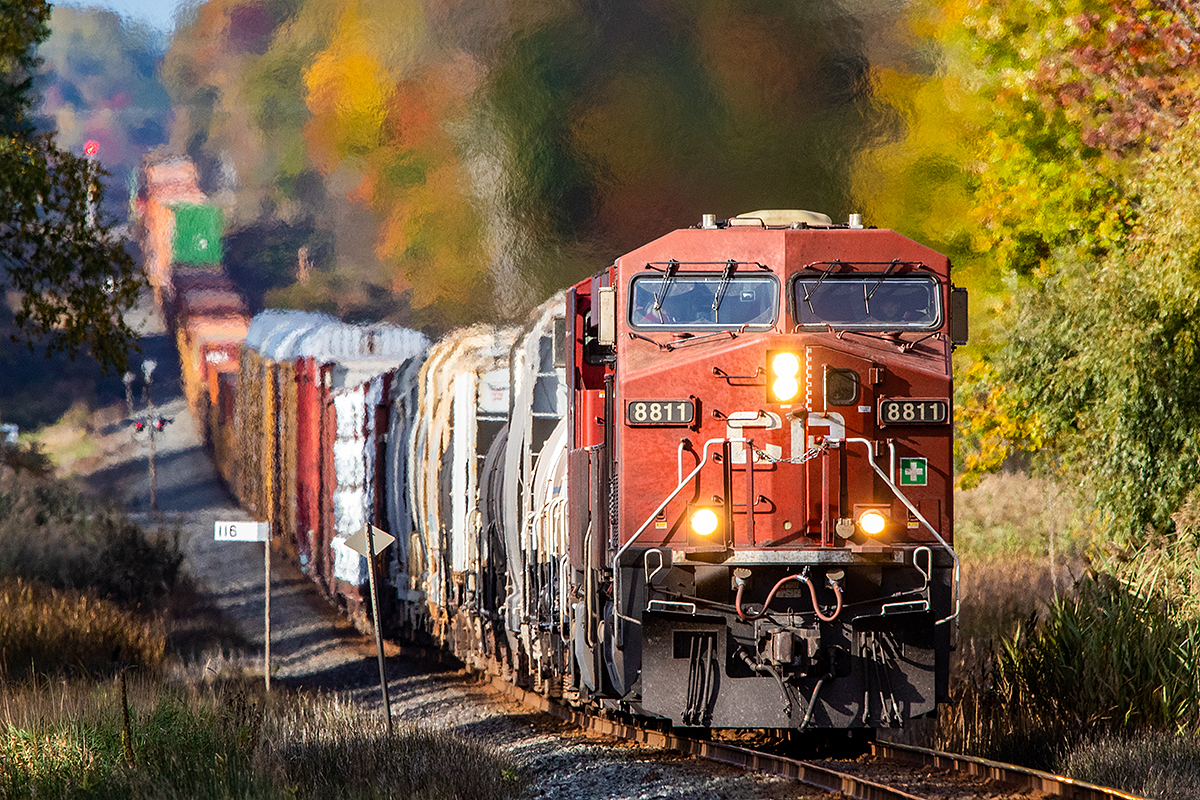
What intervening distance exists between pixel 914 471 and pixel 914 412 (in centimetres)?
42

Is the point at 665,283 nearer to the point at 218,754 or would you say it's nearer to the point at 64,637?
the point at 218,754

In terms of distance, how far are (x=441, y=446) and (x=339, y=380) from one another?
711 cm

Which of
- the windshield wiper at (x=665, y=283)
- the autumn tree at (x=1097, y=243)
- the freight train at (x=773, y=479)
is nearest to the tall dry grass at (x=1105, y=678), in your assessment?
the autumn tree at (x=1097, y=243)

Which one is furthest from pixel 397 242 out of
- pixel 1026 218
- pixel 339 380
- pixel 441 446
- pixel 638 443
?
pixel 638 443

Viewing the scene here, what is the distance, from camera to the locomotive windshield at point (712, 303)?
32.1 feet

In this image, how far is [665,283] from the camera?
9727 millimetres

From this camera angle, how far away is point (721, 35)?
793 inches

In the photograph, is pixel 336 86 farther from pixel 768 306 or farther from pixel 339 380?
pixel 768 306

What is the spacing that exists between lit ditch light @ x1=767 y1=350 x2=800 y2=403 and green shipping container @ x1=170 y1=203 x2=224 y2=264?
18906 mm

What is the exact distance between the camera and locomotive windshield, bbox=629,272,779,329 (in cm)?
977

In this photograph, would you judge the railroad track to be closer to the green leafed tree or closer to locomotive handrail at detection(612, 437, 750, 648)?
locomotive handrail at detection(612, 437, 750, 648)

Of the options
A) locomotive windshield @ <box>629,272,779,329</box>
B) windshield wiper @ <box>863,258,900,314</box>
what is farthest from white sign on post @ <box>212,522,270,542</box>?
windshield wiper @ <box>863,258,900,314</box>

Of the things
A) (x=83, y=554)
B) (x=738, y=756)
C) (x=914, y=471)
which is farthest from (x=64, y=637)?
(x=914, y=471)

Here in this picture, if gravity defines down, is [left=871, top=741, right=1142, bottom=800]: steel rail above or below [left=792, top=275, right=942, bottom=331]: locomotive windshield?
below
